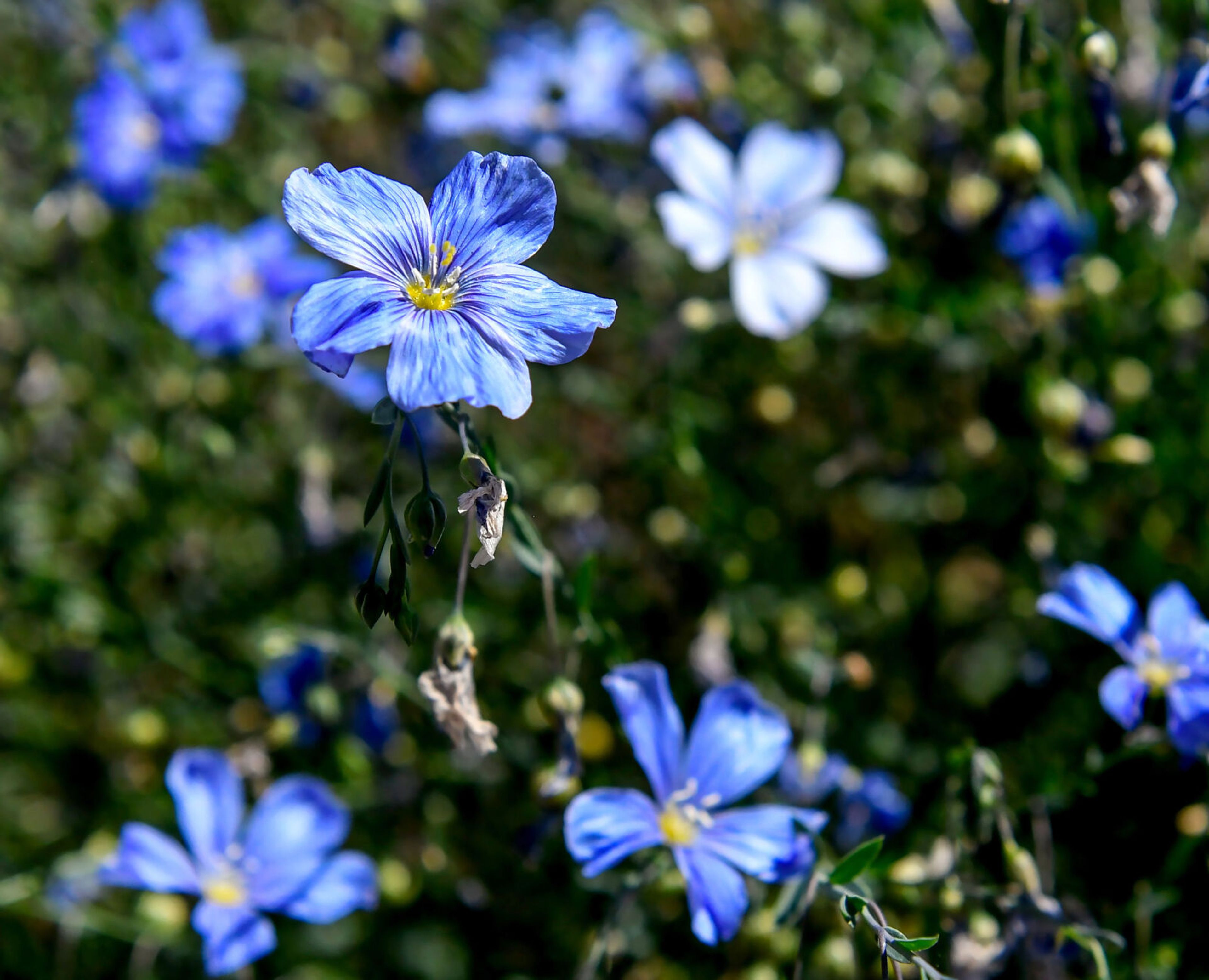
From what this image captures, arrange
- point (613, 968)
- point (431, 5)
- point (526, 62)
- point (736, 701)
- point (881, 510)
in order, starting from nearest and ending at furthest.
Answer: point (736, 701)
point (613, 968)
point (881, 510)
point (526, 62)
point (431, 5)

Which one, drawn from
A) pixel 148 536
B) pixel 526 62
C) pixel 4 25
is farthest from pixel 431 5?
pixel 148 536

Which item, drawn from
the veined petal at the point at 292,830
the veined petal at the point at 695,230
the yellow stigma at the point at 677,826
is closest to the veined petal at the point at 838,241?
the veined petal at the point at 695,230

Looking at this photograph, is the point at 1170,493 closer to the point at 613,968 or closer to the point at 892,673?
the point at 892,673

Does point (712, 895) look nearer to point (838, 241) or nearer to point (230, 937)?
point (230, 937)

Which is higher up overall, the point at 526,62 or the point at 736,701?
the point at 526,62

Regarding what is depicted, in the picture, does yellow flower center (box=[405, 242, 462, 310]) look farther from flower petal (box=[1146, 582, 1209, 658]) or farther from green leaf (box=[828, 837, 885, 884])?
flower petal (box=[1146, 582, 1209, 658])
